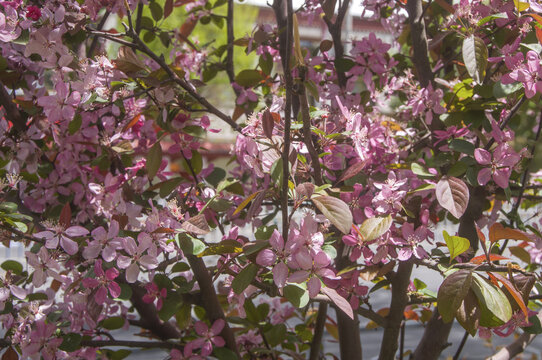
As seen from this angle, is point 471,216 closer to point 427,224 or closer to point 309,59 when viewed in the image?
point 427,224

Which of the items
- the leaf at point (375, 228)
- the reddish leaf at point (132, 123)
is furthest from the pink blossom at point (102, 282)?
the leaf at point (375, 228)

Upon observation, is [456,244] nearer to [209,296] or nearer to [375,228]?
[375,228]

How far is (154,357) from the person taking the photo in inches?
79.4

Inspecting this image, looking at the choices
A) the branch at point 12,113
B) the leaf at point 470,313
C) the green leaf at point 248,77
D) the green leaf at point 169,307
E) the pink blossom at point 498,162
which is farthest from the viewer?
Result: the green leaf at point 248,77

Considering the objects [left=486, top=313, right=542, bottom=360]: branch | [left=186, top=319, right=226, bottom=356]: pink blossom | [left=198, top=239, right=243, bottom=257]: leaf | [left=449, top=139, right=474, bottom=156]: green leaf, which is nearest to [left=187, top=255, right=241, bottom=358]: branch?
[left=186, top=319, right=226, bottom=356]: pink blossom

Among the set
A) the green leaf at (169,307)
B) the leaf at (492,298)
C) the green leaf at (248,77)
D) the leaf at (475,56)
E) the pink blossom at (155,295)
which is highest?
the leaf at (475,56)

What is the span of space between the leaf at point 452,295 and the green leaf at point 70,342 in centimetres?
59

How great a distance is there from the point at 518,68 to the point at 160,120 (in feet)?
1.71

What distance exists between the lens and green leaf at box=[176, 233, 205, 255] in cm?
65

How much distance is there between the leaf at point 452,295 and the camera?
0.58m

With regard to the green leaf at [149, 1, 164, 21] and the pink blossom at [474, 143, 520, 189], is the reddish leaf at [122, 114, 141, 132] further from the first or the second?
the pink blossom at [474, 143, 520, 189]

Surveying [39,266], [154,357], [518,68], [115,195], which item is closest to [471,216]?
[518,68]

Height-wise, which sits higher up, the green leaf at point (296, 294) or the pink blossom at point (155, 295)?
the green leaf at point (296, 294)

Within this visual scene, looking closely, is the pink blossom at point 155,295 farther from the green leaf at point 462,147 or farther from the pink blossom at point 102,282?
the green leaf at point 462,147
